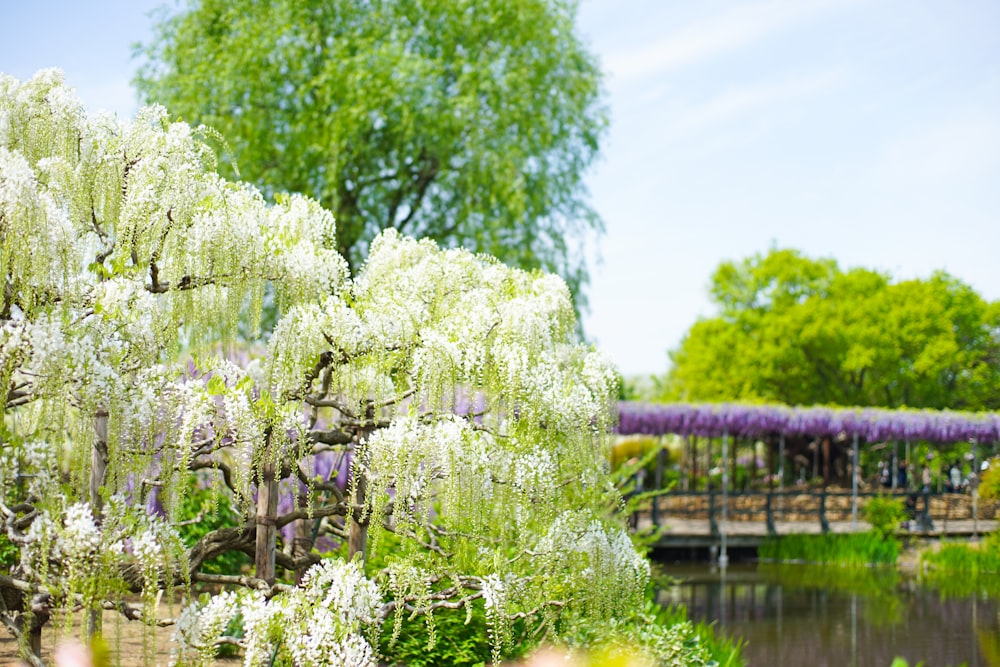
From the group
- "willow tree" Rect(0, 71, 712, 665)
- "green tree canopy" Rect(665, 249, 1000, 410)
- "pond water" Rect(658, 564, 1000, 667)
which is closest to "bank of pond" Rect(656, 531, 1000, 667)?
"pond water" Rect(658, 564, 1000, 667)

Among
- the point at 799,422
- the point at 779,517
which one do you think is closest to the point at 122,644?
the point at 779,517

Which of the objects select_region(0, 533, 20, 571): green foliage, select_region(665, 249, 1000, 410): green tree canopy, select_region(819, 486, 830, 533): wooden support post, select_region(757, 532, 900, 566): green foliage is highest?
select_region(665, 249, 1000, 410): green tree canopy

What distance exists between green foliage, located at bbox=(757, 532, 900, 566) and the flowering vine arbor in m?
1.66

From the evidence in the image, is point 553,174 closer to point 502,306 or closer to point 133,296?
point 502,306

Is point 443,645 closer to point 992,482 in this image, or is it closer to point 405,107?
point 405,107

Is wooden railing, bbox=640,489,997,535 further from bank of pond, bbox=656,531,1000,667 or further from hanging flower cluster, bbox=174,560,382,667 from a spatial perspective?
hanging flower cluster, bbox=174,560,382,667

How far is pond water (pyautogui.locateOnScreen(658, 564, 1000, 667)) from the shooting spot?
1017 cm

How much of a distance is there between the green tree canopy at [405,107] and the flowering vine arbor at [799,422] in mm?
6361

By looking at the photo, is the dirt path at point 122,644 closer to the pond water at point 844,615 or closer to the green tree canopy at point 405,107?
the pond water at point 844,615

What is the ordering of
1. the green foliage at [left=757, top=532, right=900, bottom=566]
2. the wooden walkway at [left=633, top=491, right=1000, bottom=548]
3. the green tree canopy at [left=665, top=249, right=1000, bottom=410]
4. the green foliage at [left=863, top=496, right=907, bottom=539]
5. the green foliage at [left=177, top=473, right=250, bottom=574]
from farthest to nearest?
the green tree canopy at [left=665, top=249, right=1000, bottom=410]
the wooden walkway at [left=633, top=491, right=1000, bottom=548]
the green foliage at [left=863, top=496, right=907, bottom=539]
the green foliage at [left=757, top=532, right=900, bottom=566]
the green foliage at [left=177, top=473, right=250, bottom=574]

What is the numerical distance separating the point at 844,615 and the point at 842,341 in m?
19.3

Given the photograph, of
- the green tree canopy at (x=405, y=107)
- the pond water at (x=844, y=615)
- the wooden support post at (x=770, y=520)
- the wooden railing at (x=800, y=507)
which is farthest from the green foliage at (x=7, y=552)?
the wooden support post at (x=770, y=520)

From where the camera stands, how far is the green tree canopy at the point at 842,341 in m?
30.3

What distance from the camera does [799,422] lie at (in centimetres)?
2262
